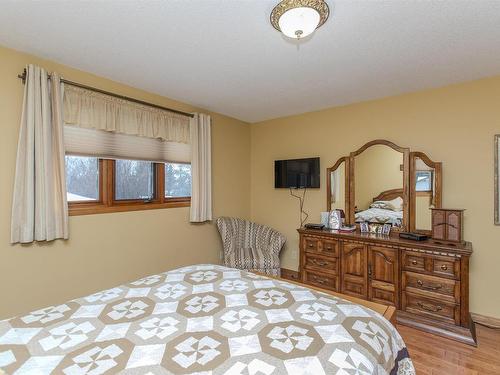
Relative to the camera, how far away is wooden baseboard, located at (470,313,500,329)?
2.42 meters

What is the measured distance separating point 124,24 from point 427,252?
303cm

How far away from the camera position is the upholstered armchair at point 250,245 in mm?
3192

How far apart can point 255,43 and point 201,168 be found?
1745mm

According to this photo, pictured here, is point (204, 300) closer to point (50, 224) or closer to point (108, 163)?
point (50, 224)

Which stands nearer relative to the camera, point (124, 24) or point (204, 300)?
point (204, 300)

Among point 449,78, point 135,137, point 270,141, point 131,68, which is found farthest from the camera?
point 270,141

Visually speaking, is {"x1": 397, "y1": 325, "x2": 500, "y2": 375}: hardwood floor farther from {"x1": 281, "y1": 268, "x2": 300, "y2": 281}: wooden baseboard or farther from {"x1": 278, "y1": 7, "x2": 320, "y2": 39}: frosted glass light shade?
{"x1": 278, "y1": 7, "x2": 320, "y2": 39}: frosted glass light shade

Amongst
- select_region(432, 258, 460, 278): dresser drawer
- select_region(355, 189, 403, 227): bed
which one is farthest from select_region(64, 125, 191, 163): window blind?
select_region(432, 258, 460, 278): dresser drawer

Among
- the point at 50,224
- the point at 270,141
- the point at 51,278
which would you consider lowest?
the point at 51,278

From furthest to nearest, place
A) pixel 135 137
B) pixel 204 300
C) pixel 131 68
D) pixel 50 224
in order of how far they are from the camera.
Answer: pixel 135 137
pixel 131 68
pixel 50 224
pixel 204 300

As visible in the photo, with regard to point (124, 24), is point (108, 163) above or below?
below

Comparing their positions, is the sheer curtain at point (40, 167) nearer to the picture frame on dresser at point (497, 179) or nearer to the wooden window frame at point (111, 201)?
the wooden window frame at point (111, 201)

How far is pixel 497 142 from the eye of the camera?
2.43 metres

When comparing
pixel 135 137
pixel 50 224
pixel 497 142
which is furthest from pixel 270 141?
pixel 50 224
